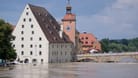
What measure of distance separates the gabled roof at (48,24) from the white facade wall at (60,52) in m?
1.30

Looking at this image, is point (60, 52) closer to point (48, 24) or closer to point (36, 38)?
point (48, 24)

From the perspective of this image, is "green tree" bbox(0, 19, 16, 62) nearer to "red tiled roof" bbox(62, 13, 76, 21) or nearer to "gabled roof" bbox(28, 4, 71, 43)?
"gabled roof" bbox(28, 4, 71, 43)

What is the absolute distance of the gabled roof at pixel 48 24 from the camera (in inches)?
4525

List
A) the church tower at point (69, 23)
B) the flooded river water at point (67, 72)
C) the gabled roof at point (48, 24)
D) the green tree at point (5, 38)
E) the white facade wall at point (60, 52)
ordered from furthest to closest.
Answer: the church tower at point (69, 23) < the white facade wall at point (60, 52) < the gabled roof at point (48, 24) < the green tree at point (5, 38) < the flooded river water at point (67, 72)

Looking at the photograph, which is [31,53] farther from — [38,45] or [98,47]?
[98,47]

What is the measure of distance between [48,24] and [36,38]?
4.83m

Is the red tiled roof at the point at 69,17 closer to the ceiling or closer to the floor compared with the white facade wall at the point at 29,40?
closer to the ceiling

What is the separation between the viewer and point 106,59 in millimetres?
121875

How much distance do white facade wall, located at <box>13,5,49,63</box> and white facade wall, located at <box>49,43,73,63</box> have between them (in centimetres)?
207

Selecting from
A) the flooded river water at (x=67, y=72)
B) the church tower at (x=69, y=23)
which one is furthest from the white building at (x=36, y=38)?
the flooded river water at (x=67, y=72)

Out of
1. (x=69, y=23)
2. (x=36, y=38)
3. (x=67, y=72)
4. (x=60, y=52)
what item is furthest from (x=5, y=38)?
(x=69, y=23)

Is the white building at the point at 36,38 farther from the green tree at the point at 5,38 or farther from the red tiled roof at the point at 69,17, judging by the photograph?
Answer: the green tree at the point at 5,38

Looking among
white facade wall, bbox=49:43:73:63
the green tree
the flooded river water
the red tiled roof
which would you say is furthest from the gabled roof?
the flooded river water

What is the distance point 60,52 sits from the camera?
12131cm
